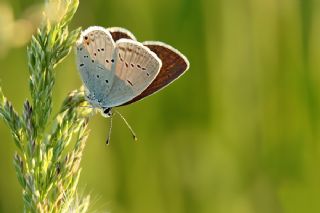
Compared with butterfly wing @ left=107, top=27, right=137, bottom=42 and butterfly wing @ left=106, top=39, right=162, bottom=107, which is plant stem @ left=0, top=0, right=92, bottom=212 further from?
butterfly wing @ left=106, top=39, right=162, bottom=107

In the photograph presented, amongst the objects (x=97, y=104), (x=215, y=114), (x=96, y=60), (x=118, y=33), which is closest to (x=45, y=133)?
(x=97, y=104)

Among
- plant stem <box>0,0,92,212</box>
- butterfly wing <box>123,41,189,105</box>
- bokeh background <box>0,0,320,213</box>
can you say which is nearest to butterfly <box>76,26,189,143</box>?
butterfly wing <box>123,41,189,105</box>

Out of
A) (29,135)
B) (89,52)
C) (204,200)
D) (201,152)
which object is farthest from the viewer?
(201,152)

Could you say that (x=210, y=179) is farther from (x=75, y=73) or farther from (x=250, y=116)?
(x=75, y=73)

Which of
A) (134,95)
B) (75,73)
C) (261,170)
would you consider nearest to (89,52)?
(134,95)

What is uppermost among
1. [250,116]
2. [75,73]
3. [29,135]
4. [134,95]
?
[29,135]

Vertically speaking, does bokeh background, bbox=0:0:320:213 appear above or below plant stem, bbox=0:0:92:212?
below
